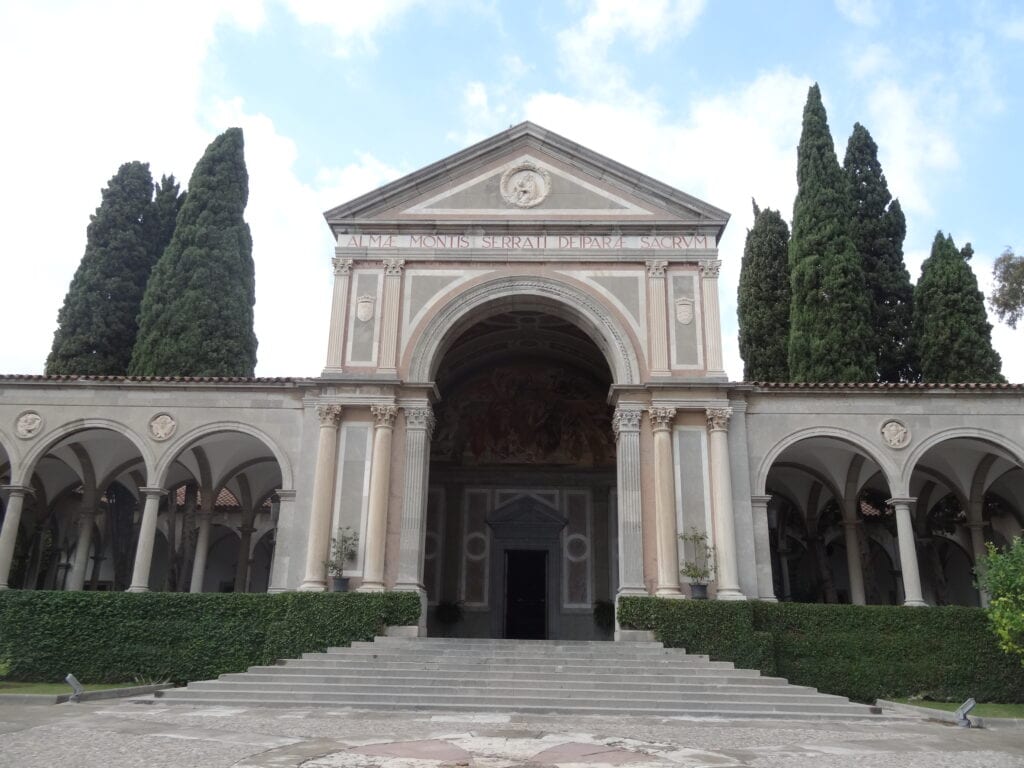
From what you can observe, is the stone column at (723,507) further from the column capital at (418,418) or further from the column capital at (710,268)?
the column capital at (418,418)

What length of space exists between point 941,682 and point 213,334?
2185cm

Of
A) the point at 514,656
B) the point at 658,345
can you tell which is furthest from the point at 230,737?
the point at 658,345

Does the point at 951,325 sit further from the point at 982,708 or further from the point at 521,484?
the point at 521,484

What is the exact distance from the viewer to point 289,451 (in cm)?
1783

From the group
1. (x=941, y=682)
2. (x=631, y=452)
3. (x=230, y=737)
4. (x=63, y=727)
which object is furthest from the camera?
(x=631, y=452)

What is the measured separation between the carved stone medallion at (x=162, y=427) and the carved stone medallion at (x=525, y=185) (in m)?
9.50

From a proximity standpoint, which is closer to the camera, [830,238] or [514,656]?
[514,656]

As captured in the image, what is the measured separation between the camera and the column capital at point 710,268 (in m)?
18.9

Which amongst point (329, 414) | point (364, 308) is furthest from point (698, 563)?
point (364, 308)

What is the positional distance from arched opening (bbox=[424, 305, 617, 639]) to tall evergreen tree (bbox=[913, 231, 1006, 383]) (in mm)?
9828

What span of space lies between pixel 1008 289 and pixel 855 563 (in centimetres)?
1059

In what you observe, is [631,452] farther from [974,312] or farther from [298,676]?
[974,312]

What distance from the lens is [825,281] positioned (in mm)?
24281

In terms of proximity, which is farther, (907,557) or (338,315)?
(338,315)
